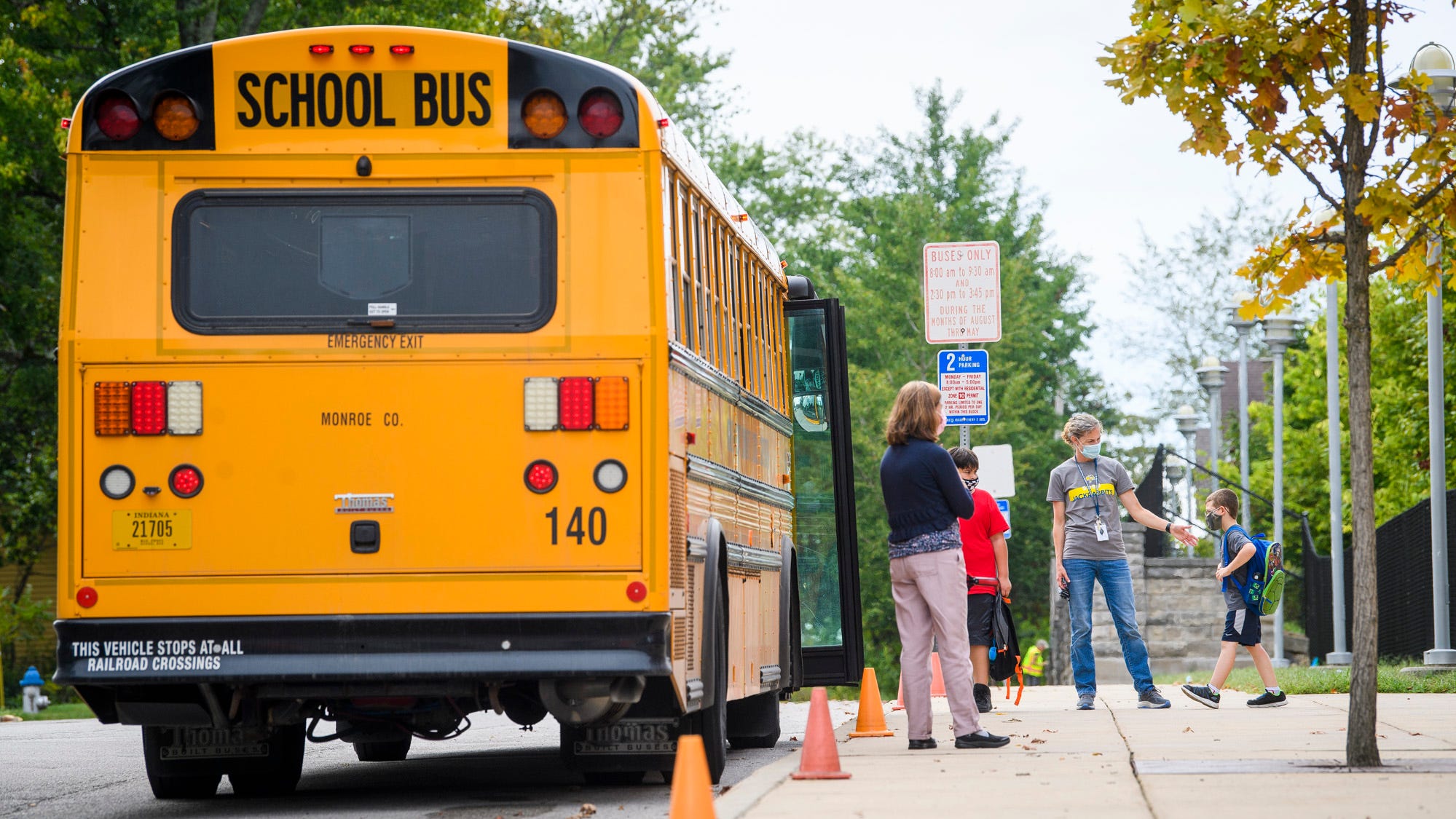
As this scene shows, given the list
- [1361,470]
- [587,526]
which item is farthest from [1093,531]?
[587,526]

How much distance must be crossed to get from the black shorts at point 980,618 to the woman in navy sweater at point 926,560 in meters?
3.10

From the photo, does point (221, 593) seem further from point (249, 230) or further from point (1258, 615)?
point (1258, 615)

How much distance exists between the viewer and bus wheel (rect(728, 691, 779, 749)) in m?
11.9

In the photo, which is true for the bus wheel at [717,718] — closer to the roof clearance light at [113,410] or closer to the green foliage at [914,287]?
the roof clearance light at [113,410]

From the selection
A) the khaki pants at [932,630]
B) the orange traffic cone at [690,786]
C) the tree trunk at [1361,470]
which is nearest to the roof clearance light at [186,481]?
the orange traffic cone at [690,786]

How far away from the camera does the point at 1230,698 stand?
1515 centimetres

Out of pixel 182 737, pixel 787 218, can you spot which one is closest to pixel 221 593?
pixel 182 737

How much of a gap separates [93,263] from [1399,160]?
5707 millimetres

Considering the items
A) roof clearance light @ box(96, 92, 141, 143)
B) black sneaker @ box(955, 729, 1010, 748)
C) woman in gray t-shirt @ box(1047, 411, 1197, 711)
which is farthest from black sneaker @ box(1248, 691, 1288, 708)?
roof clearance light @ box(96, 92, 141, 143)

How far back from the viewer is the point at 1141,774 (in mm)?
8320

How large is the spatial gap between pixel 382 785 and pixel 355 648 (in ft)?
8.24

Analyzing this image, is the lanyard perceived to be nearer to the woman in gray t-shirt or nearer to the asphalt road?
the woman in gray t-shirt

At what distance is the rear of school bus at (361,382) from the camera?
775cm

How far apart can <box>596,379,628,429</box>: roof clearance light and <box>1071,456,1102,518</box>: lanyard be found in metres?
5.76
